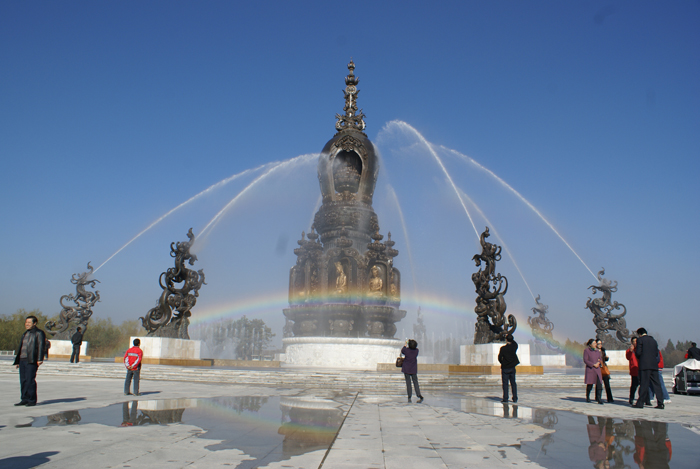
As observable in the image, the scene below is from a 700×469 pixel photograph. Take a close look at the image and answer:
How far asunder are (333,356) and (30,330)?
1975 cm

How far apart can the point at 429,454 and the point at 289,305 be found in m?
26.9

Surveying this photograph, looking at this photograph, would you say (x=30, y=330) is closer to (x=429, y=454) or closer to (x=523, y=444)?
(x=429, y=454)

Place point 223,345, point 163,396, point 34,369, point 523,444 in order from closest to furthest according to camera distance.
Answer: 1. point 523,444
2. point 34,369
3. point 163,396
4. point 223,345

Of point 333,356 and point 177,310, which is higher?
point 177,310

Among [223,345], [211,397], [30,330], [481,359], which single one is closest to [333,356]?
[481,359]

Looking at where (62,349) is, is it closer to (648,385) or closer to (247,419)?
(247,419)

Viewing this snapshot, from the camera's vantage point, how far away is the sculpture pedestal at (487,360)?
20.3 m

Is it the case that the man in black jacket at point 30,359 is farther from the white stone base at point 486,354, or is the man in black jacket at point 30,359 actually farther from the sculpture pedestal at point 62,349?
the sculpture pedestal at point 62,349

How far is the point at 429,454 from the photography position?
5.68 m

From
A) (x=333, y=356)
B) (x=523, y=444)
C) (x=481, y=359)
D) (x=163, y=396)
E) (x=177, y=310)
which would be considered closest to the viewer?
(x=523, y=444)

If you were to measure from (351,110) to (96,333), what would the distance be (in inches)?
2492

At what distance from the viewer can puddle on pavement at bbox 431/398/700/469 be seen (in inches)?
218

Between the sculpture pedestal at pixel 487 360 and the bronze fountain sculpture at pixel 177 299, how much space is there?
14519 mm

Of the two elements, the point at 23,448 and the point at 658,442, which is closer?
the point at 23,448
